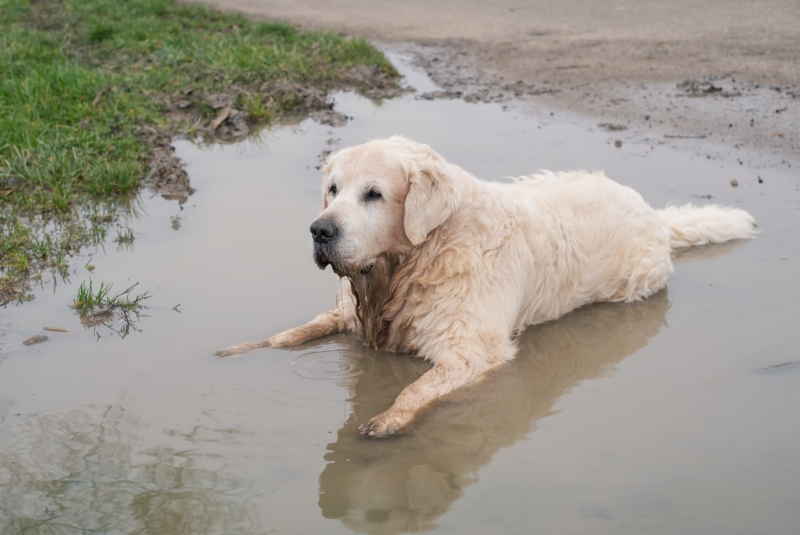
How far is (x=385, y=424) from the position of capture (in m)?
4.38

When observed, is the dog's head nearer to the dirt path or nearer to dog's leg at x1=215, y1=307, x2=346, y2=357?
dog's leg at x1=215, y1=307, x2=346, y2=357

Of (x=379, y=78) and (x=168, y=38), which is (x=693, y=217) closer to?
(x=379, y=78)

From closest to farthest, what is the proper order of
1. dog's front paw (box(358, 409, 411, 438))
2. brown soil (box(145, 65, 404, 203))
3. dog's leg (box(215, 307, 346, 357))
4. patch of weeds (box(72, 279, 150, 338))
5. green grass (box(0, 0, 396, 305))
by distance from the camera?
dog's front paw (box(358, 409, 411, 438)) < dog's leg (box(215, 307, 346, 357)) < patch of weeds (box(72, 279, 150, 338)) < green grass (box(0, 0, 396, 305)) < brown soil (box(145, 65, 404, 203))

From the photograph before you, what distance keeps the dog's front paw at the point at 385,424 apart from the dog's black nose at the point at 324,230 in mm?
997

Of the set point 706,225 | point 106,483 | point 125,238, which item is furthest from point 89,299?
point 706,225

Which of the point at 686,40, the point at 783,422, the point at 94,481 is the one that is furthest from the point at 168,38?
the point at 783,422

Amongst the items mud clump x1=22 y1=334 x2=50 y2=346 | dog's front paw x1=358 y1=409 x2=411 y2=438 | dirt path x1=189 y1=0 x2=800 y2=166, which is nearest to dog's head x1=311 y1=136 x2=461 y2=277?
dog's front paw x1=358 y1=409 x2=411 y2=438

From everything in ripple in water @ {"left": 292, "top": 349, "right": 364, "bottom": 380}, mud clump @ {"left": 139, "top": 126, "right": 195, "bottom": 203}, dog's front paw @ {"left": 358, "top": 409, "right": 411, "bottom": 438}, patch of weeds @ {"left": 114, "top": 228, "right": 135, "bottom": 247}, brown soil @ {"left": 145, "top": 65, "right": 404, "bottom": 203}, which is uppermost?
brown soil @ {"left": 145, "top": 65, "right": 404, "bottom": 203}

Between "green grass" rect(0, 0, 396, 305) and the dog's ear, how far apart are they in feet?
9.62

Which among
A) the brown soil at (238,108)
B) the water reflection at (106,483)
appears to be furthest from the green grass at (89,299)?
the brown soil at (238,108)

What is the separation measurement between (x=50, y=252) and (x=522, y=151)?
4534 mm

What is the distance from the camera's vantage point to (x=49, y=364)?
200 inches

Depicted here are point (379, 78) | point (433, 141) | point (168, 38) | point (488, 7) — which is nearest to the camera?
point (433, 141)

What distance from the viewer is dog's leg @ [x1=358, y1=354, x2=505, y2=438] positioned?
4383 millimetres
